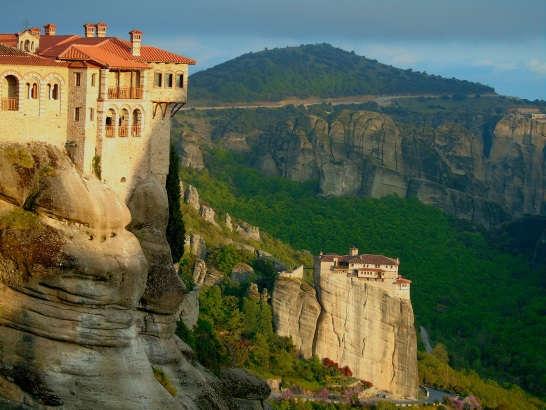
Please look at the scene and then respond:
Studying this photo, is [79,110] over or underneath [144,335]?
over

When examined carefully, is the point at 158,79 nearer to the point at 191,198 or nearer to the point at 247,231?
the point at 191,198

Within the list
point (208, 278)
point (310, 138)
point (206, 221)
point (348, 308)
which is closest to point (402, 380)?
point (348, 308)

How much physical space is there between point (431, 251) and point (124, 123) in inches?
3350

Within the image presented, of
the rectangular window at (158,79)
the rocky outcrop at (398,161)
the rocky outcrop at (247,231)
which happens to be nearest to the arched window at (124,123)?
the rectangular window at (158,79)

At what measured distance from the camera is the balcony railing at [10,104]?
45375mm

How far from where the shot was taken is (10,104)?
45531 mm

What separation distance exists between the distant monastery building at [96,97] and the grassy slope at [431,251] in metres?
53.3

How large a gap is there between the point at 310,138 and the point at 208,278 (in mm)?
56169

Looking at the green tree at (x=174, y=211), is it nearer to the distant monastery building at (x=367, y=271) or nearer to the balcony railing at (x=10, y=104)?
the balcony railing at (x=10, y=104)

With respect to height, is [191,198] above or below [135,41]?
below

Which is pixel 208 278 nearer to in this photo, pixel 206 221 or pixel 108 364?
pixel 206 221

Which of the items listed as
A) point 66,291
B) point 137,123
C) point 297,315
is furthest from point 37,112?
point 297,315

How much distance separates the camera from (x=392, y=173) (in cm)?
14362

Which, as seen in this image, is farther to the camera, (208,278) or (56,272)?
(208,278)
